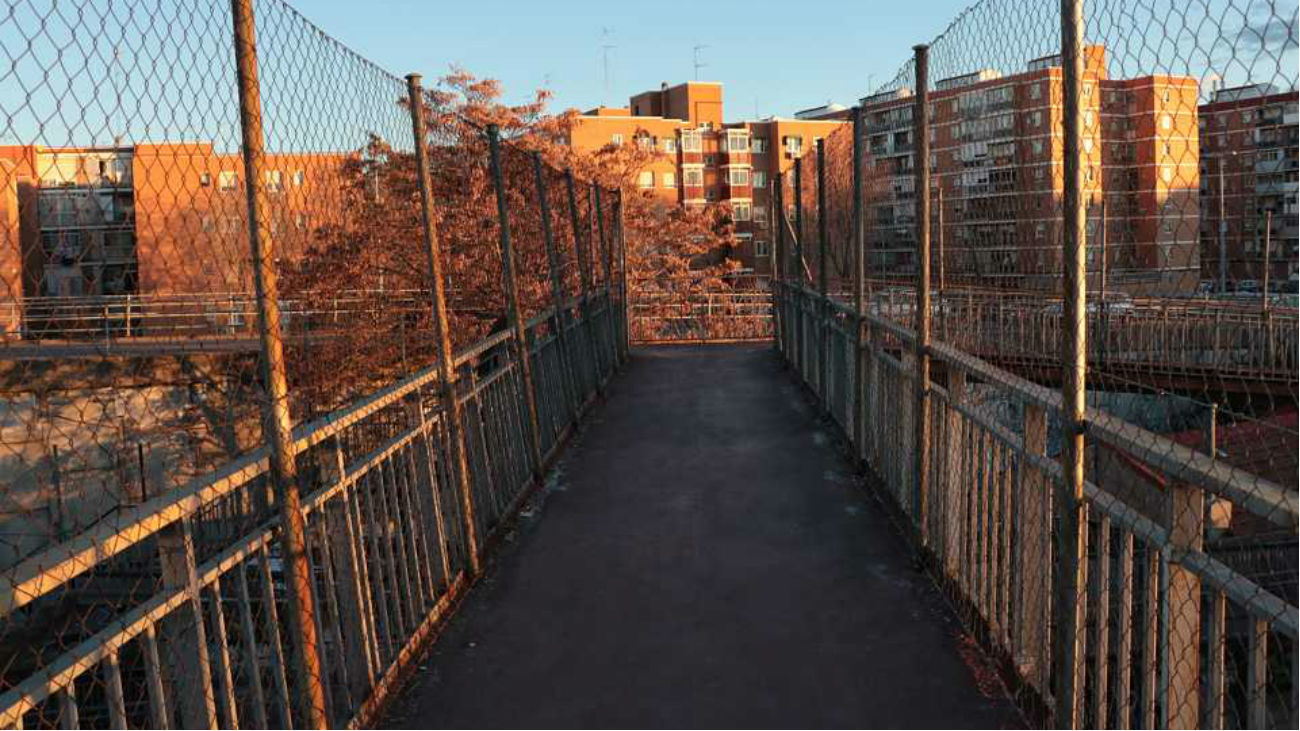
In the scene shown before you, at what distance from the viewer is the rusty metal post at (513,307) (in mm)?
7090

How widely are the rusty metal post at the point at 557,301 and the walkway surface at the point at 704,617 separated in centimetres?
160

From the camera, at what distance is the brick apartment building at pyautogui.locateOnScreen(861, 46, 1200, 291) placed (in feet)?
8.07

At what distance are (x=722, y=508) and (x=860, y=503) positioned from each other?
0.90 meters

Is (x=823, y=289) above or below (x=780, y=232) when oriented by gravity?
below

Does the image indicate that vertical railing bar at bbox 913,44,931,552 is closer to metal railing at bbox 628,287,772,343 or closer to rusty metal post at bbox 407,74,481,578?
rusty metal post at bbox 407,74,481,578

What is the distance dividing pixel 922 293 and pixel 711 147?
5900 cm

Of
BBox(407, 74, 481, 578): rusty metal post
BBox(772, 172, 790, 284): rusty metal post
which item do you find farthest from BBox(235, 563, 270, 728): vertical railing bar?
BBox(772, 172, 790, 284): rusty metal post

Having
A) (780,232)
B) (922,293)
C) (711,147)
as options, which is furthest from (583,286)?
(711,147)

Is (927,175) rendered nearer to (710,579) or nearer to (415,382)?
(710,579)

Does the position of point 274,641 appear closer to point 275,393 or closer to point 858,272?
point 275,393

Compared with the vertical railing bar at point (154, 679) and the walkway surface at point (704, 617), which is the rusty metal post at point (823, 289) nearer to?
the walkway surface at point (704, 617)

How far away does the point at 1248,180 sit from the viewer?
230cm

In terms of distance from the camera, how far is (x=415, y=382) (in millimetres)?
4879

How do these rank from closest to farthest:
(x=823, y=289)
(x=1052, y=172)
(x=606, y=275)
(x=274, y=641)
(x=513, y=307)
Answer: (x=274, y=641) < (x=1052, y=172) < (x=513, y=307) < (x=823, y=289) < (x=606, y=275)
